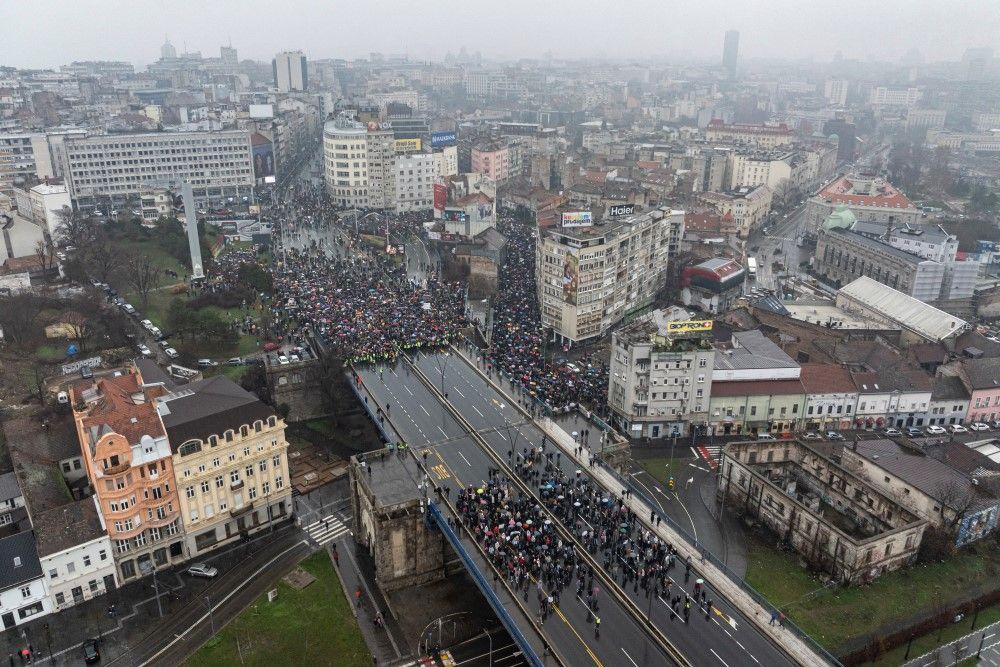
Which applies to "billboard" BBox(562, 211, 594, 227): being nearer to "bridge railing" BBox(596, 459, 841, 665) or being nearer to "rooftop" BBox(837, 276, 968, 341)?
"rooftop" BBox(837, 276, 968, 341)

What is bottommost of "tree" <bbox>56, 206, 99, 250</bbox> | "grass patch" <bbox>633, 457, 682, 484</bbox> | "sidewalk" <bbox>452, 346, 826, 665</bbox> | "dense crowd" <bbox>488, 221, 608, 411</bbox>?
"grass patch" <bbox>633, 457, 682, 484</bbox>

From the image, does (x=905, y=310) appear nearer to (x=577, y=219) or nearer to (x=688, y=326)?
(x=688, y=326)

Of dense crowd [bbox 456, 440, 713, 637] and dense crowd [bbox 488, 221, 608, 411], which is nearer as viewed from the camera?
dense crowd [bbox 456, 440, 713, 637]

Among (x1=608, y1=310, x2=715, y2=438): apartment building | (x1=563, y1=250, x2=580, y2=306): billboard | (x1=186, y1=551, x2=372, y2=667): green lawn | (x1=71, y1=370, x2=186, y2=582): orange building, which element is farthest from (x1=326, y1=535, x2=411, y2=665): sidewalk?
(x1=563, y1=250, x2=580, y2=306): billboard

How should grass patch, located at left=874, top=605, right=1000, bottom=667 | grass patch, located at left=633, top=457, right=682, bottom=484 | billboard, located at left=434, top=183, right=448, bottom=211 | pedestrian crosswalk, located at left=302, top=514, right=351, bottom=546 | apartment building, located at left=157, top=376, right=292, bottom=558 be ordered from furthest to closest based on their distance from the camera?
billboard, located at left=434, top=183, right=448, bottom=211 → grass patch, located at left=633, top=457, right=682, bottom=484 → pedestrian crosswalk, located at left=302, top=514, right=351, bottom=546 → apartment building, located at left=157, top=376, right=292, bottom=558 → grass patch, located at left=874, top=605, right=1000, bottom=667

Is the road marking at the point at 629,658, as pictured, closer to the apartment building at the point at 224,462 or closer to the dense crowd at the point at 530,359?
the dense crowd at the point at 530,359
